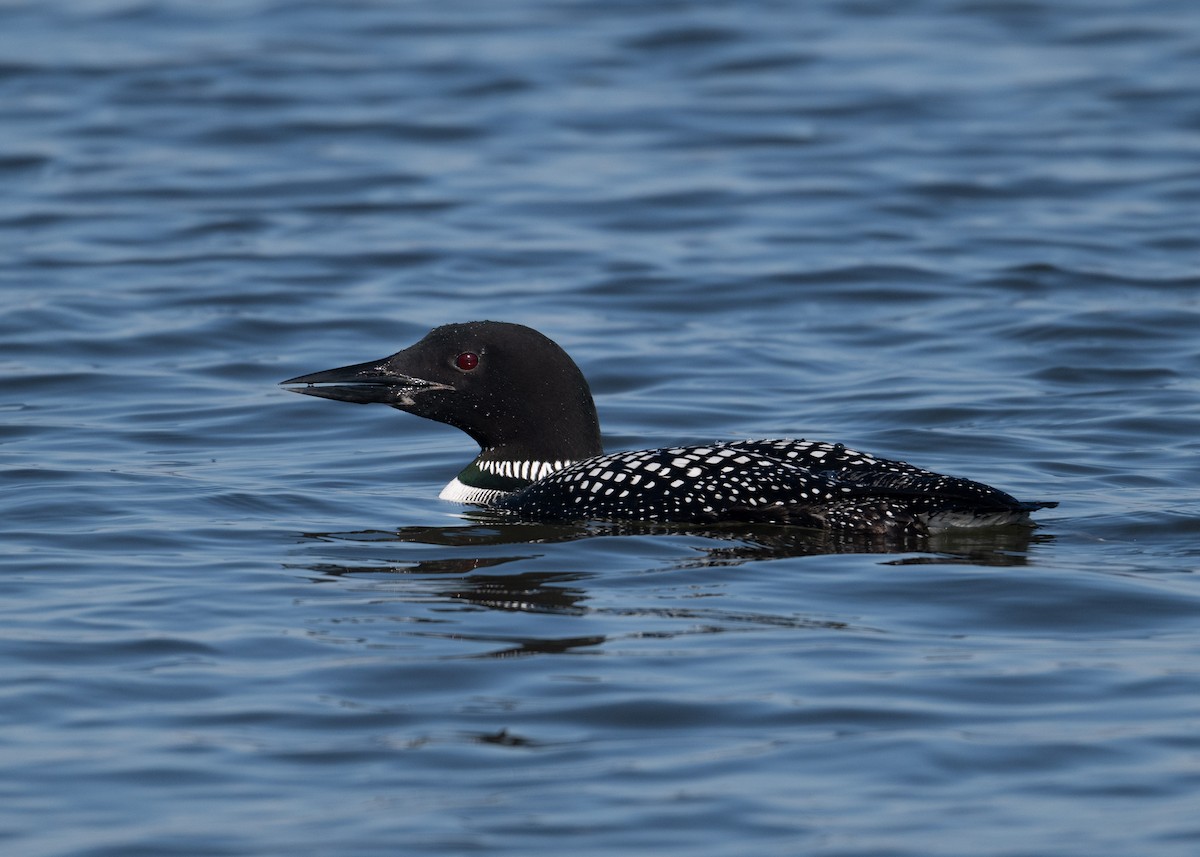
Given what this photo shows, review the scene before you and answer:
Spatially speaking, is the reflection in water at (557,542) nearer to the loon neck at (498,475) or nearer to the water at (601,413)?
the water at (601,413)

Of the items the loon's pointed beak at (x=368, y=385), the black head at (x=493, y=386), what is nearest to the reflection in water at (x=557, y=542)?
the black head at (x=493, y=386)

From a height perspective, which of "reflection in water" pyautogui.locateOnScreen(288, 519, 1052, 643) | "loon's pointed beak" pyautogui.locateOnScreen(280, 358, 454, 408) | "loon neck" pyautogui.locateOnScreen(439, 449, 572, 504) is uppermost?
"loon's pointed beak" pyautogui.locateOnScreen(280, 358, 454, 408)

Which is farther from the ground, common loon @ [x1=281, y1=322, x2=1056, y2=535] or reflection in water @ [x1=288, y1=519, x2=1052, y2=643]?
common loon @ [x1=281, y1=322, x2=1056, y2=535]

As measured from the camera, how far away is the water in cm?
425

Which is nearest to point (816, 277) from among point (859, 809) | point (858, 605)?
point (858, 605)

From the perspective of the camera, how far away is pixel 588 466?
654 cm

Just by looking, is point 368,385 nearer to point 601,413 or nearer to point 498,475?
point 498,475

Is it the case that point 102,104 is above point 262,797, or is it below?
above

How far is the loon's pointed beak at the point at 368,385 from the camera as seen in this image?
6.98 meters

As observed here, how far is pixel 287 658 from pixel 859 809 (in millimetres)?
1573

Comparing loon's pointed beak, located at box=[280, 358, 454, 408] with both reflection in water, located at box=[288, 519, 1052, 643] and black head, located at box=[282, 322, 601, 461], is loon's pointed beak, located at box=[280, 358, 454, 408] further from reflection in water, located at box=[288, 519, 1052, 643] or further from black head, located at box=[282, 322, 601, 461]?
reflection in water, located at box=[288, 519, 1052, 643]

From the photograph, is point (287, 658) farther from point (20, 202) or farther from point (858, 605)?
point (20, 202)

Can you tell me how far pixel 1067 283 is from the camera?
11.1 meters

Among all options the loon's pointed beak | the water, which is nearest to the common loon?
the loon's pointed beak
